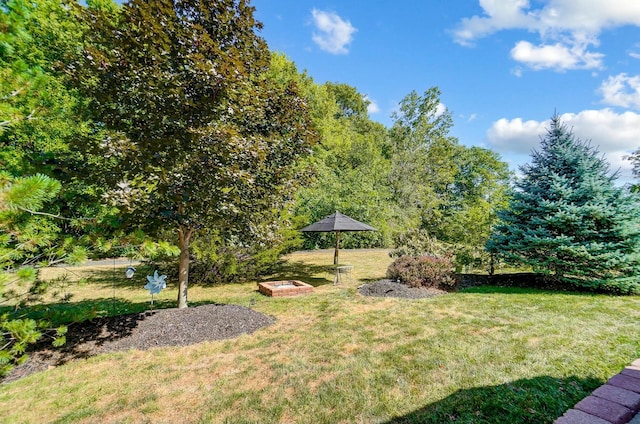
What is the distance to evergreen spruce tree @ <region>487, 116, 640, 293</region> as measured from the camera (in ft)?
25.8

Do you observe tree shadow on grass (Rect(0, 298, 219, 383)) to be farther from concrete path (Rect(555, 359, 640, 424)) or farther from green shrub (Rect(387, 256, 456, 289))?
green shrub (Rect(387, 256, 456, 289))

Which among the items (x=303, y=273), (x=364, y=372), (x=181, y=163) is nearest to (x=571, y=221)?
(x=364, y=372)

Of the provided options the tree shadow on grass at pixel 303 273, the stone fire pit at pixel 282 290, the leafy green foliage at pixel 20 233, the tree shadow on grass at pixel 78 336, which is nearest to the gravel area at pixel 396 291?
the stone fire pit at pixel 282 290

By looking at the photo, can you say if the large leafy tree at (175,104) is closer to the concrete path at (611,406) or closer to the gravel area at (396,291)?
the gravel area at (396,291)

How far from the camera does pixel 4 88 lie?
2252 millimetres

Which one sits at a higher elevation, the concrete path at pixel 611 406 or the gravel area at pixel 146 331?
the concrete path at pixel 611 406

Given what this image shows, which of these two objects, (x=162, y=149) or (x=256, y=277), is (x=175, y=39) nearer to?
(x=162, y=149)

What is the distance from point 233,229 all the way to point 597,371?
624cm

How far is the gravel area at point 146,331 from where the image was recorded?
456 centimetres

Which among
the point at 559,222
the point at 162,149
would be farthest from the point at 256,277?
the point at 559,222

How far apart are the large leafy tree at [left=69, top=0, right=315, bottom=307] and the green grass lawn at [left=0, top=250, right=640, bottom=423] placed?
2.27m

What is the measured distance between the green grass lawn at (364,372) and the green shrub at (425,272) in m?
2.28

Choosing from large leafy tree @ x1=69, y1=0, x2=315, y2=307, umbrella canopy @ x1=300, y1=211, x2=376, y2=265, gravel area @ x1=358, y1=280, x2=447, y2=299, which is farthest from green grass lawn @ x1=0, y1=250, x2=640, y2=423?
umbrella canopy @ x1=300, y1=211, x2=376, y2=265

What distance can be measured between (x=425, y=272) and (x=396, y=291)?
4.52 ft
